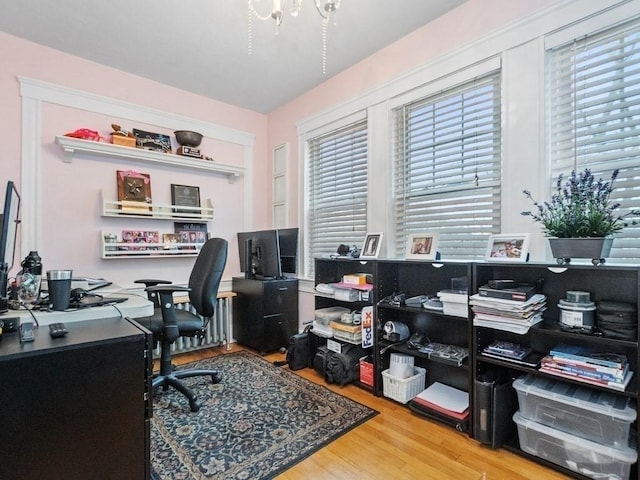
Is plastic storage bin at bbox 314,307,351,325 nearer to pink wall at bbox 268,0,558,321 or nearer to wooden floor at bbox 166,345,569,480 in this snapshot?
pink wall at bbox 268,0,558,321

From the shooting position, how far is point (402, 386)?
2219 millimetres

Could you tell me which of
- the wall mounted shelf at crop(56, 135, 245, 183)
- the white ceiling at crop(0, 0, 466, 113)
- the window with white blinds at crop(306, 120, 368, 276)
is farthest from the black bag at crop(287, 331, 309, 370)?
the white ceiling at crop(0, 0, 466, 113)

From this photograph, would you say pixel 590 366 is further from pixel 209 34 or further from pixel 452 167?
pixel 209 34

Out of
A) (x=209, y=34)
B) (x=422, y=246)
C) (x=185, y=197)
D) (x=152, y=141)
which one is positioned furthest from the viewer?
(x=185, y=197)

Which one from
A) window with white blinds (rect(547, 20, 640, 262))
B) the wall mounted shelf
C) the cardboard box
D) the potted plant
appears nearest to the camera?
the potted plant

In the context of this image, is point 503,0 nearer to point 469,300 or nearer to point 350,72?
point 350,72

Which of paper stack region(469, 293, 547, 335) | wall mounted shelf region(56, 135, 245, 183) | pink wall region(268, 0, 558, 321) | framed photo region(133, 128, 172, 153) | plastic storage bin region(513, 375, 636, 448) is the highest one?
pink wall region(268, 0, 558, 321)

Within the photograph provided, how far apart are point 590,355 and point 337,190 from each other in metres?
2.26

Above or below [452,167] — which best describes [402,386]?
below

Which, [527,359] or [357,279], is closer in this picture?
[527,359]

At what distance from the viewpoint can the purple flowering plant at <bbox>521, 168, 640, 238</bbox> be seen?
1.54 meters

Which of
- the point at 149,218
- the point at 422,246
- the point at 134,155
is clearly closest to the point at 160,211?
the point at 149,218

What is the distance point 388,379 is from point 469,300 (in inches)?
32.7

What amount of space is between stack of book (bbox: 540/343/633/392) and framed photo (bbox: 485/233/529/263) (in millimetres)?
498
